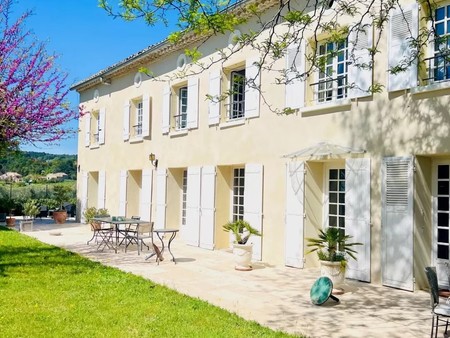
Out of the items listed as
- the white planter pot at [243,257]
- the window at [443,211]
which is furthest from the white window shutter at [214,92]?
the window at [443,211]

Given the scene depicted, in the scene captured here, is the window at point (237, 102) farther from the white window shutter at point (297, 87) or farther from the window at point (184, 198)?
the window at point (184, 198)

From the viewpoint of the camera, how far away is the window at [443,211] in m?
6.90

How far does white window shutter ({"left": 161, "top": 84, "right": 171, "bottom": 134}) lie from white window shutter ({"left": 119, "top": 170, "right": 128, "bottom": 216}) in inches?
120

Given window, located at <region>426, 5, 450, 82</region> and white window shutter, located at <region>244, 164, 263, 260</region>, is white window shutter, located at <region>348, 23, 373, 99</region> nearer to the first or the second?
window, located at <region>426, 5, 450, 82</region>

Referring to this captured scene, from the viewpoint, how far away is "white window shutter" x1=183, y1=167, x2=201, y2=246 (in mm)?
11539

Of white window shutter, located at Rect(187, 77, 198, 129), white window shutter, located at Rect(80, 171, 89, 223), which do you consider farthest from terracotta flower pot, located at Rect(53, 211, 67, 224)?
white window shutter, located at Rect(187, 77, 198, 129)

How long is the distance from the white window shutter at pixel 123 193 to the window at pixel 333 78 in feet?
28.3

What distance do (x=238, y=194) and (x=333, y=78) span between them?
13.0 ft

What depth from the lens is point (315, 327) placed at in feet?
16.6

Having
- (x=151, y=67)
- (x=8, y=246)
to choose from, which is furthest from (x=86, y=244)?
(x=151, y=67)

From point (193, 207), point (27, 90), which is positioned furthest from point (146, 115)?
point (27, 90)

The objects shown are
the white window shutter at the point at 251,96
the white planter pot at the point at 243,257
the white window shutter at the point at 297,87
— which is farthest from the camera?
the white window shutter at the point at 251,96

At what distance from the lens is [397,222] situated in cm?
707

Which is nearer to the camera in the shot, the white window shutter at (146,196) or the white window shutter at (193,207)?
the white window shutter at (193,207)
